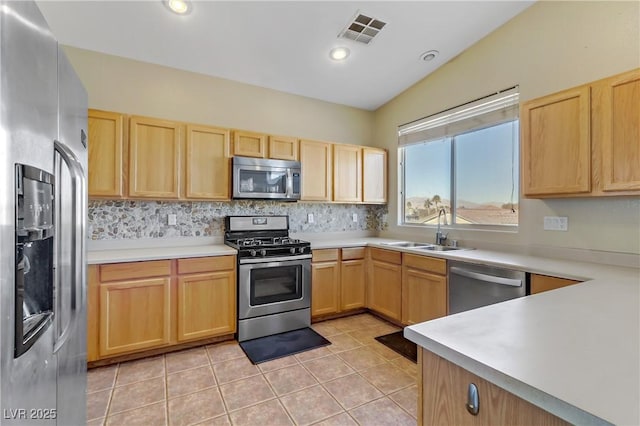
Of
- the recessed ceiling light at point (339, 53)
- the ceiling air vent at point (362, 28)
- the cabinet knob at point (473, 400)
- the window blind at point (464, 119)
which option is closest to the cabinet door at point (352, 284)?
the window blind at point (464, 119)

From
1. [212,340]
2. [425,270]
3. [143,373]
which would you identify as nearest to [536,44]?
[425,270]

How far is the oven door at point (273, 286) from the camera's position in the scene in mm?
2871

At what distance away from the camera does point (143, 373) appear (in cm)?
233

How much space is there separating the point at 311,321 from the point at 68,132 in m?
2.81

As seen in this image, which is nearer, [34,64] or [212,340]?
[34,64]

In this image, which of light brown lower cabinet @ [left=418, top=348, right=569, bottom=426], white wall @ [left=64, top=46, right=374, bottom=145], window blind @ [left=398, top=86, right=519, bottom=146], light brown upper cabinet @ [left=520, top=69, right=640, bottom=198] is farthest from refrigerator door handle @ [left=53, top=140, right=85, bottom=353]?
window blind @ [left=398, top=86, right=519, bottom=146]

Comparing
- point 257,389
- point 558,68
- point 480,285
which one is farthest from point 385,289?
point 558,68

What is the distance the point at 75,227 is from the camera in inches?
47.1

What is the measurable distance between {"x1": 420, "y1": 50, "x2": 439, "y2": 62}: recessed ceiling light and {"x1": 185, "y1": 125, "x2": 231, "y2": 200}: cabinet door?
2.28 meters

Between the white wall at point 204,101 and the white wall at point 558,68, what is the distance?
1463mm

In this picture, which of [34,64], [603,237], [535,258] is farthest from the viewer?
[535,258]

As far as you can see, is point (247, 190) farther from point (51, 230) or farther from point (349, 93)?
point (51, 230)

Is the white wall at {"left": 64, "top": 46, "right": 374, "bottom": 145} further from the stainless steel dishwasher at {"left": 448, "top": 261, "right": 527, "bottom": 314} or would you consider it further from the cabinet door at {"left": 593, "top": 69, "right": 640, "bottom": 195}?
the cabinet door at {"left": 593, "top": 69, "right": 640, "bottom": 195}

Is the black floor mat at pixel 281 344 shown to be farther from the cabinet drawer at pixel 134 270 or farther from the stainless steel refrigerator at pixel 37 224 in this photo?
the stainless steel refrigerator at pixel 37 224
